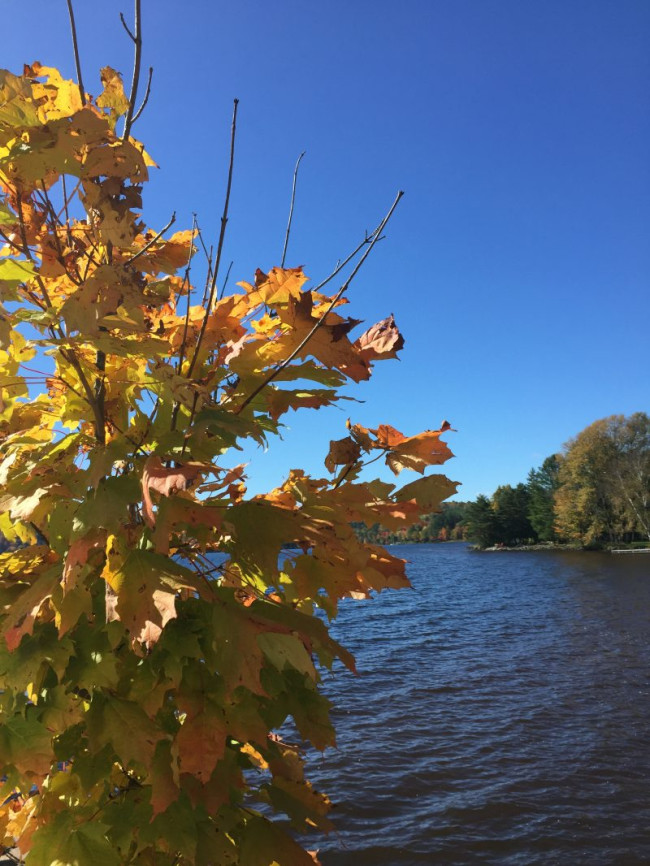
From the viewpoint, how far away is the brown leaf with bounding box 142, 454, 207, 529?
1.01 m

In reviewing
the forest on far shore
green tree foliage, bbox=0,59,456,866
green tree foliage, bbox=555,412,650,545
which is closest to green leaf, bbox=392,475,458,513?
green tree foliage, bbox=0,59,456,866

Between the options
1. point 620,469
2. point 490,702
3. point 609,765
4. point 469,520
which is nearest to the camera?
point 609,765

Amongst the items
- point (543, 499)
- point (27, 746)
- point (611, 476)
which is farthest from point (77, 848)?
point (543, 499)

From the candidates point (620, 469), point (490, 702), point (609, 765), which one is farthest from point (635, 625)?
point (620, 469)

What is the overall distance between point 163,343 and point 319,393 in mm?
446

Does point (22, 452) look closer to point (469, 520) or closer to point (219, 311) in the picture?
point (219, 311)

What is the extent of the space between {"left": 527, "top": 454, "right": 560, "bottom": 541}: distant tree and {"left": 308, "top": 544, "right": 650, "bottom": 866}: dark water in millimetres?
52957

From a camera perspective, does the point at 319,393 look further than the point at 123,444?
Yes

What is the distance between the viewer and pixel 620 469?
51688mm

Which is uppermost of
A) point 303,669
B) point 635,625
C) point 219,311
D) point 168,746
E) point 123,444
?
point 219,311

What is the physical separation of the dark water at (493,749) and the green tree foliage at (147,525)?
94.9 inches

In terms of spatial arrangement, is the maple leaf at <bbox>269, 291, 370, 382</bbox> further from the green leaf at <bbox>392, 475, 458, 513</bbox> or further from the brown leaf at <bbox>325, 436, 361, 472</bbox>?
the green leaf at <bbox>392, 475, 458, 513</bbox>

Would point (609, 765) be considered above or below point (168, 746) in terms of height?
below

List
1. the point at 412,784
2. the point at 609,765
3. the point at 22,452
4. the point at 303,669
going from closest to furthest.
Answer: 1. the point at 303,669
2. the point at 22,452
3. the point at 412,784
4. the point at 609,765
